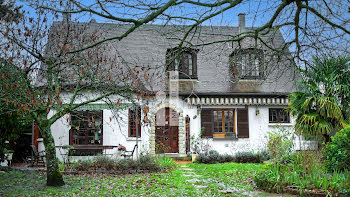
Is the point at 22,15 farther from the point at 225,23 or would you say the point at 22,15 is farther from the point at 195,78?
the point at 195,78

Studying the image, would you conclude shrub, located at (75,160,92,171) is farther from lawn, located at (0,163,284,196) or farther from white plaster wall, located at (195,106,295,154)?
white plaster wall, located at (195,106,295,154)

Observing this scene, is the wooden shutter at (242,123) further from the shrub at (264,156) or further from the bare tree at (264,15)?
the bare tree at (264,15)

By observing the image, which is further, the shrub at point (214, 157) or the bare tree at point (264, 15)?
the shrub at point (214, 157)

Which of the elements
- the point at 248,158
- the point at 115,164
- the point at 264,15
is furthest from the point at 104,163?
the point at 264,15

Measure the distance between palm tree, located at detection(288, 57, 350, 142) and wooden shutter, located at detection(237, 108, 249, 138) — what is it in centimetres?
295

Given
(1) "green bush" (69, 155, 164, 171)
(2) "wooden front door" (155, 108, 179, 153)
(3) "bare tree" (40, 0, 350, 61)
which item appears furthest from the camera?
(2) "wooden front door" (155, 108, 179, 153)

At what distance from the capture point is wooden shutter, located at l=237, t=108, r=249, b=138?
16.7 metres

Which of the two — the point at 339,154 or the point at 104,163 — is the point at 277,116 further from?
the point at 104,163

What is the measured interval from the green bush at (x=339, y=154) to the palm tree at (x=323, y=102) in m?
4.56

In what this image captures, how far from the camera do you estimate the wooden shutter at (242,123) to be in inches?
656

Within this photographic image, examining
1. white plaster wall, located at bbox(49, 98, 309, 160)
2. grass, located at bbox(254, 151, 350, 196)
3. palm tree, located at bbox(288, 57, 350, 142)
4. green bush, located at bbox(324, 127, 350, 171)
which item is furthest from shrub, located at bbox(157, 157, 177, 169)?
green bush, located at bbox(324, 127, 350, 171)

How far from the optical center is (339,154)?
8.16m

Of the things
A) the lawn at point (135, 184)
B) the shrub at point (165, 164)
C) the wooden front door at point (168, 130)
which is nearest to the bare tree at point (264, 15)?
the lawn at point (135, 184)

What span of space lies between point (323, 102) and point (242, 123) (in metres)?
4.53
